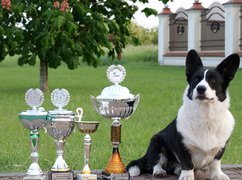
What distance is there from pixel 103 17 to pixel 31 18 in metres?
1.61

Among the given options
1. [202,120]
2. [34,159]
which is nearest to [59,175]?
[34,159]

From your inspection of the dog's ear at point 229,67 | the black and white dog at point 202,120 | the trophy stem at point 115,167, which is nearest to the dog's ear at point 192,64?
the black and white dog at point 202,120

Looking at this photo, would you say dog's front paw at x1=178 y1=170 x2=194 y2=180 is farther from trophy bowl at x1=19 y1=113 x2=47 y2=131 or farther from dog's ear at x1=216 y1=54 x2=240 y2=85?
trophy bowl at x1=19 y1=113 x2=47 y2=131

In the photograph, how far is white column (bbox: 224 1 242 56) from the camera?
25.5m

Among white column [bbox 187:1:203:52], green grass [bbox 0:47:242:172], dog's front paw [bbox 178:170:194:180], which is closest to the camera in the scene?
dog's front paw [bbox 178:170:194:180]

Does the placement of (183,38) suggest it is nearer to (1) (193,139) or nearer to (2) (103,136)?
(2) (103,136)

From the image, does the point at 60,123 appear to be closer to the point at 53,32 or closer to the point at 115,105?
the point at 115,105

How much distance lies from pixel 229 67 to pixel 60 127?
1270 mm

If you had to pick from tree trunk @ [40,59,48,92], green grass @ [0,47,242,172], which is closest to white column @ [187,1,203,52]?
green grass @ [0,47,242,172]

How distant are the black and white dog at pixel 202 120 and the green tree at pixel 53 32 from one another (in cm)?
832

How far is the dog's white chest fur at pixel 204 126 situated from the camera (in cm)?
461

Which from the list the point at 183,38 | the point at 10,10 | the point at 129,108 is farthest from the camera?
the point at 183,38

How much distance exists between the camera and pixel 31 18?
1388cm

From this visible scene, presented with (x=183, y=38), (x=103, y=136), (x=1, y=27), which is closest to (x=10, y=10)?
(x=1, y=27)
